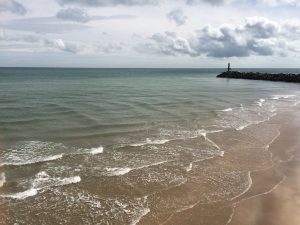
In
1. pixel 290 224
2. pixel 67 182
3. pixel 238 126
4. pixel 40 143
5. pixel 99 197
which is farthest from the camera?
pixel 238 126

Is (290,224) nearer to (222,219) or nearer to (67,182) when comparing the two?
(222,219)

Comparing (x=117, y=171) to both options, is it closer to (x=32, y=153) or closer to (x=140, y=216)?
(x=140, y=216)

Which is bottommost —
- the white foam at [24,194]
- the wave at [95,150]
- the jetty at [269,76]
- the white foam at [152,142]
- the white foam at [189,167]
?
the white foam at [24,194]

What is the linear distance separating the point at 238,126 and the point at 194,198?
39.8ft

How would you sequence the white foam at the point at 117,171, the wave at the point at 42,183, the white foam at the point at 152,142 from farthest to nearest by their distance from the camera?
the white foam at the point at 152,142 < the white foam at the point at 117,171 < the wave at the point at 42,183

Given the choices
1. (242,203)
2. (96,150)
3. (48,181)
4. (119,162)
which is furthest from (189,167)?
(48,181)

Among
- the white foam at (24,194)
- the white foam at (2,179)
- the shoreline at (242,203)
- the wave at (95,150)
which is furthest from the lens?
the wave at (95,150)

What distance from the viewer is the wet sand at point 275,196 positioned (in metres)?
10.2

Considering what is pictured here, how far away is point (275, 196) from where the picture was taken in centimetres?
1185

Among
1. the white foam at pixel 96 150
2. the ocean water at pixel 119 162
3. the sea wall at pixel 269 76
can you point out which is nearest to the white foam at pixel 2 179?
the ocean water at pixel 119 162

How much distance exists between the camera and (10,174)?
1274 cm

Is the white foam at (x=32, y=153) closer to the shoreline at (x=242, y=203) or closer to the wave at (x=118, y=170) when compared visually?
the wave at (x=118, y=170)

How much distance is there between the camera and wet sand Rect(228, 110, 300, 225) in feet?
33.6

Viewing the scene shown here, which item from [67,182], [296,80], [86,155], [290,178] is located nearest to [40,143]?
[86,155]
